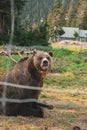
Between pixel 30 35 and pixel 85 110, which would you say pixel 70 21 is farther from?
pixel 85 110

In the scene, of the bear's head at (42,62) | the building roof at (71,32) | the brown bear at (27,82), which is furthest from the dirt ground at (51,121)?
the building roof at (71,32)

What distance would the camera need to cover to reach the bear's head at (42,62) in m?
8.32

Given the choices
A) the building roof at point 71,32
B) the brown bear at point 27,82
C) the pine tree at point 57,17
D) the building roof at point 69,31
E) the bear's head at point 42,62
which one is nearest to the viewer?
the bear's head at point 42,62

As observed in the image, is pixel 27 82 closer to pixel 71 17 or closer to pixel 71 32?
pixel 71 32

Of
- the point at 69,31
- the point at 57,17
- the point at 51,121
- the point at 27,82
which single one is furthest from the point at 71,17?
the point at 51,121

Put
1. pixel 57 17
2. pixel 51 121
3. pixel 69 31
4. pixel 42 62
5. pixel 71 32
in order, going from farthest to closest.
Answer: pixel 71 32, pixel 69 31, pixel 57 17, pixel 51 121, pixel 42 62

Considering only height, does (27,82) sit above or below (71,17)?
above

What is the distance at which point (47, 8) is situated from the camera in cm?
13850

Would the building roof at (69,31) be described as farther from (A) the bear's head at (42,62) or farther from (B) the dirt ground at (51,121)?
(A) the bear's head at (42,62)

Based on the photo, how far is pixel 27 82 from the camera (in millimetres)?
8586

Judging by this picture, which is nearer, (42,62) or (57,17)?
(42,62)

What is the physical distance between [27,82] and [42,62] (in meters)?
0.48

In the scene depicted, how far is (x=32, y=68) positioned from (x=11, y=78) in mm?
406

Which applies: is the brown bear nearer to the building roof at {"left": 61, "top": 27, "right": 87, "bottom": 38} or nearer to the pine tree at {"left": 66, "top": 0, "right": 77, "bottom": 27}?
the building roof at {"left": 61, "top": 27, "right": 87, "bottom": 38}
